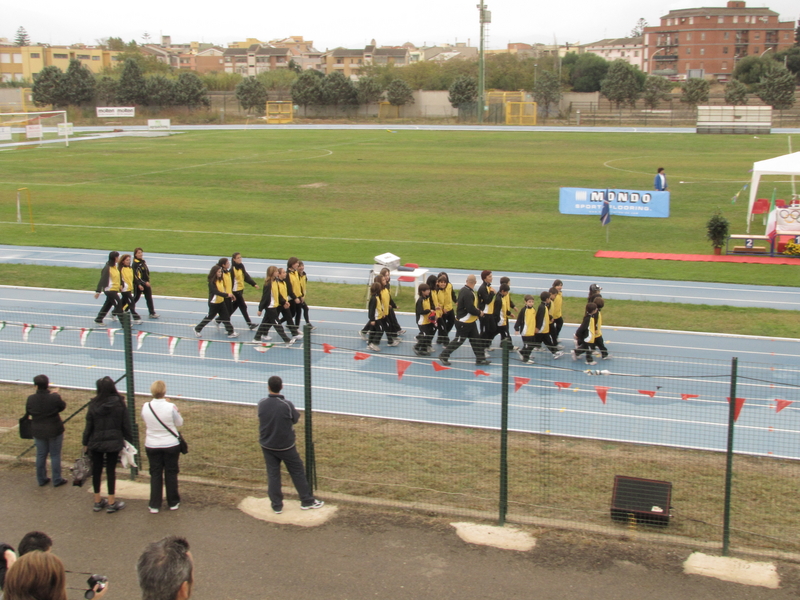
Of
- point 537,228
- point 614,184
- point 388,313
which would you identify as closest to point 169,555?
point 388,313

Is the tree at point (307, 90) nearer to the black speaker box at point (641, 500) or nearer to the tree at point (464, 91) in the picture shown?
the tree at point (464, 91)

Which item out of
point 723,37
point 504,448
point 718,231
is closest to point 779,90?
point 723,37

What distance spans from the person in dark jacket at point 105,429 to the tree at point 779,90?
8049cm

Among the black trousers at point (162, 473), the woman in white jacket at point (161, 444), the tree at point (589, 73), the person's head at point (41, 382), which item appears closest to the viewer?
the woman in white jacket at point (161, 444)

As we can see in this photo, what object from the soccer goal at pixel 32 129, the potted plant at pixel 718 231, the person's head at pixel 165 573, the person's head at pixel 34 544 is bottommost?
the person's head at pixel 34 544

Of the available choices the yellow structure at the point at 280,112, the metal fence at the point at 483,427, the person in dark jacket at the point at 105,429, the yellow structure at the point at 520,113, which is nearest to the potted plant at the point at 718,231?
the metal fence at the point at 483,427

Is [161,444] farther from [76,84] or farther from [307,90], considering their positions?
[76,84]

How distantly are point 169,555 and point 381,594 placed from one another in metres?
3.13

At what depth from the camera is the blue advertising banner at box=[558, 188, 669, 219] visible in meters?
28.6

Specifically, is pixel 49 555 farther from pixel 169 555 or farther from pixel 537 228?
pixel 537 228

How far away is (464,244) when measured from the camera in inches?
991

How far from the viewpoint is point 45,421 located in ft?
28.8

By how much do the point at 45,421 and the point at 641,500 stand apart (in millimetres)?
6630

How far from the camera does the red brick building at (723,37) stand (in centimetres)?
12938
